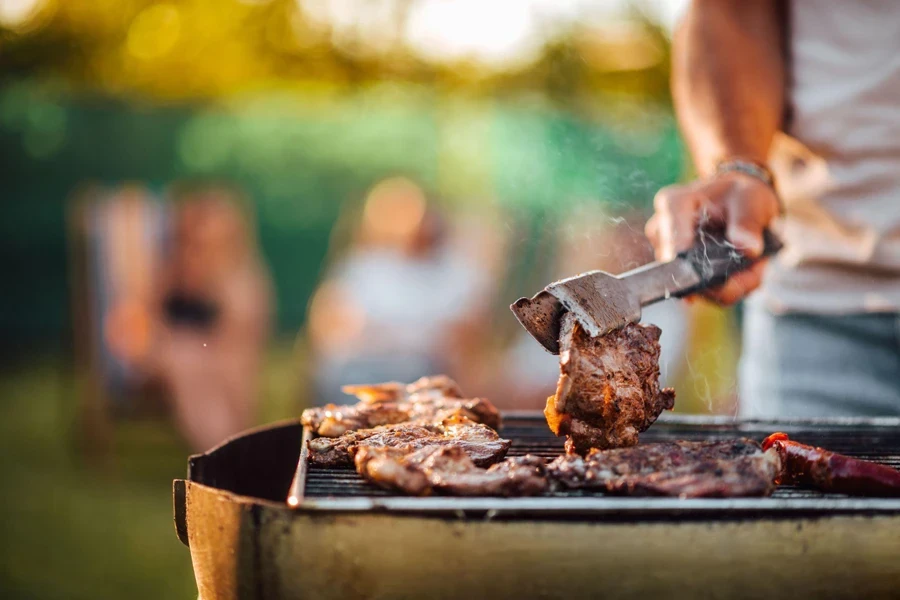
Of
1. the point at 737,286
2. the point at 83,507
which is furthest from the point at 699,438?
the point at 83,507

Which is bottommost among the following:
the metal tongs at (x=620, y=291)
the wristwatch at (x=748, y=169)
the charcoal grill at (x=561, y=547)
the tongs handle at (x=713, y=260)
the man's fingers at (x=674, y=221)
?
the charcoal grill at (x=561, y=547)

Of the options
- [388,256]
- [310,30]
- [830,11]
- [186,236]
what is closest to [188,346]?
[186,236]

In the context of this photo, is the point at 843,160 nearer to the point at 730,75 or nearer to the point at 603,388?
the point at 730,75

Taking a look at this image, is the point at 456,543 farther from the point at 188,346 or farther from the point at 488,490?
the point at 188,346

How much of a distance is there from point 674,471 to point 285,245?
45.0ft

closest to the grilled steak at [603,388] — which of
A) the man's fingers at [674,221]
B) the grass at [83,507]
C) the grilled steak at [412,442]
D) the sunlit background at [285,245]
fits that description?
the grilled steak at [412,442]

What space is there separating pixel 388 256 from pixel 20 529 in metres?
4.33

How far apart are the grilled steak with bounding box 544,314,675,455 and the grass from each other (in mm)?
4601

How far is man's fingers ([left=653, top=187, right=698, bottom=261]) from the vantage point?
8.29 ft

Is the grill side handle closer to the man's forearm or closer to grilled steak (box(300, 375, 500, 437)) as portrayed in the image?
grilled steak (box(300, 375, 500, 437))

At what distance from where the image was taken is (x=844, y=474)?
2.11 meters

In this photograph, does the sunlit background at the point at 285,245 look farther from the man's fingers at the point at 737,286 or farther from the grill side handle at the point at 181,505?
the grill side handle at the point at 181,505

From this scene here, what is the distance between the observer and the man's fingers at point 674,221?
2.53 metres

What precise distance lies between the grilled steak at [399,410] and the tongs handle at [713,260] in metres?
0.71
